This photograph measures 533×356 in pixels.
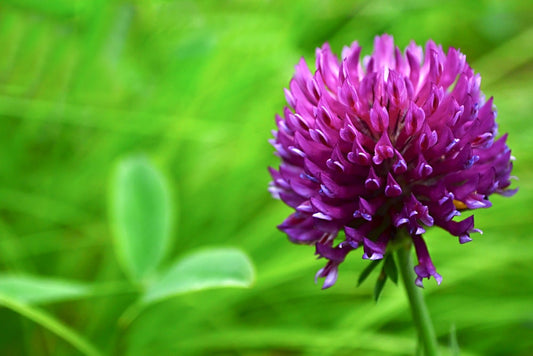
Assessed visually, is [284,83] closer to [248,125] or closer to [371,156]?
[248,125]

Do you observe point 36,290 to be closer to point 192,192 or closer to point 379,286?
point 379,286

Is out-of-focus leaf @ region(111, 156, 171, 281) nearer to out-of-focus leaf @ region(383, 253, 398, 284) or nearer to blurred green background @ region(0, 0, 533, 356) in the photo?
blurred green background @ region(0, 0, 533, 356)

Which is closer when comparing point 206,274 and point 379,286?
point 379,286

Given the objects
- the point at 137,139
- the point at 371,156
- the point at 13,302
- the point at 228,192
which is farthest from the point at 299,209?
the point at 137,139

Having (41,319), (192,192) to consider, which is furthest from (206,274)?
(192,192)

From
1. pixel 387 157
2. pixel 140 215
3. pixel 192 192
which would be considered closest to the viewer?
pixel 387 157

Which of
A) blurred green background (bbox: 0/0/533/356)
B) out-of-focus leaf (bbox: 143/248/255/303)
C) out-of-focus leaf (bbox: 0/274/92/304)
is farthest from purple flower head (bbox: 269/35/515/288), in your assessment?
blurred green background (bbox: 0/0/533/356)

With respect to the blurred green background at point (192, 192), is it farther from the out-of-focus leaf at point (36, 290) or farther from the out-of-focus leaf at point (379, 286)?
the out-of-focus leaf at point (379, 286)
